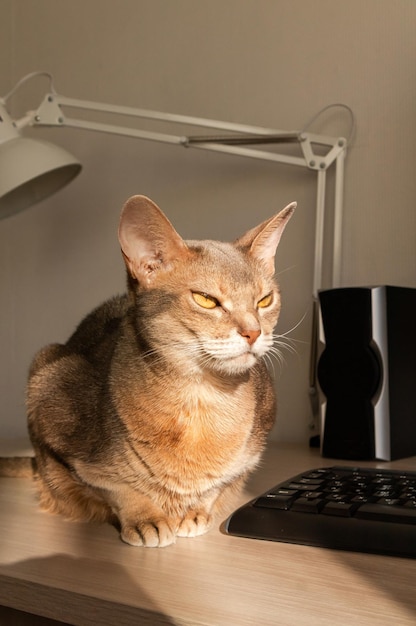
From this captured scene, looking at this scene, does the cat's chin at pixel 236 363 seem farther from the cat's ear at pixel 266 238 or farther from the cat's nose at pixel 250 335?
the cat's ear at pixel 266 238

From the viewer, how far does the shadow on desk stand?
542 millimetres

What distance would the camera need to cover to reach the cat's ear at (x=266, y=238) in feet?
2.84

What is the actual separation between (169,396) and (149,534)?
139 millimetres

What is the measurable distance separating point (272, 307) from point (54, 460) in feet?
1.04

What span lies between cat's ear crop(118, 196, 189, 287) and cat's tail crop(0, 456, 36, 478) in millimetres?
378

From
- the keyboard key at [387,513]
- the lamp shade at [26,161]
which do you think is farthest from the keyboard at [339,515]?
the lamp shade at [26,161]

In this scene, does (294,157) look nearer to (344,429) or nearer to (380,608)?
(344,429)

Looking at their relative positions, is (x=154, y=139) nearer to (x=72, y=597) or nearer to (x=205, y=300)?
(x=205, y=300)

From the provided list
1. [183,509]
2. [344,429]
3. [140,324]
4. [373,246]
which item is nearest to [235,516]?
[183,509]

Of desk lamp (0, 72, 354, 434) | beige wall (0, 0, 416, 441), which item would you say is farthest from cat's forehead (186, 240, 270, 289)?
beige wall (0, 0, 416, 441)

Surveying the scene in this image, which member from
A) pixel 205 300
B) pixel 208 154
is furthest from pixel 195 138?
pixel 205 300

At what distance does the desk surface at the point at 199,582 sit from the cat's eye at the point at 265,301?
25cm

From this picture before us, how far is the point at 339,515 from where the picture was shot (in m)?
0.70

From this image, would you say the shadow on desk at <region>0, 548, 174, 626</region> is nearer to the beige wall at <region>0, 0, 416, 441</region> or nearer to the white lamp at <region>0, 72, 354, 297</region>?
the white lamp at <region>0, 72, 354, 297</region>
